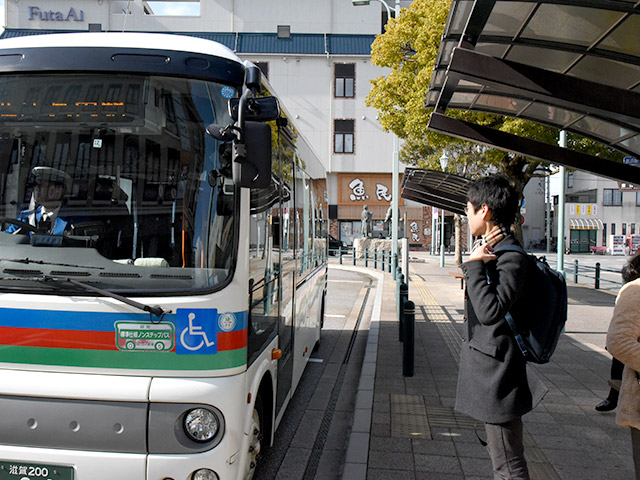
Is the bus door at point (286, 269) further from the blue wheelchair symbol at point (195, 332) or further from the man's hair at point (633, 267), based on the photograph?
the man's hair at point (633, 267)

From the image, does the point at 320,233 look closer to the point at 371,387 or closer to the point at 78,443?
the point at 371,387

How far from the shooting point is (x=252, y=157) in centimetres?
302

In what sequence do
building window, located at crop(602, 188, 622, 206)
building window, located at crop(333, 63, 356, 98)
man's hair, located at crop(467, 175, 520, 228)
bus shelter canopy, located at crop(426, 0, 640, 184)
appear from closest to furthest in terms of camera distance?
man's hair, located at crop(467, 175, 520, 228), bus shelter canopy, located at crop(426, 0, 640, 184), building window, located at crop(333, 63, 356, 98), building window, located at crop(602, 188, 622, 206)

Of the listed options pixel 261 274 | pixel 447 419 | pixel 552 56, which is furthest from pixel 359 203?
pixel 261 274

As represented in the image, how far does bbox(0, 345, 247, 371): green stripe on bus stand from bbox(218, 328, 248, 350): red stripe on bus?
0.13 ft

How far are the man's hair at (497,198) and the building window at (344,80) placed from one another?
40474 millimetres

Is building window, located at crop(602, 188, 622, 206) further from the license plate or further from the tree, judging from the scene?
the license plate

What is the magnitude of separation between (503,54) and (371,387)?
13.4 ft

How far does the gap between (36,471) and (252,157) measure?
202 cm

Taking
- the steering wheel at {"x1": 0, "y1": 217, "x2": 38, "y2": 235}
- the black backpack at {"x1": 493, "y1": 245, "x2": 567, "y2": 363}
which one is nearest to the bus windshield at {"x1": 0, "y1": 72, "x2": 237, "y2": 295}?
the steering wheel at {"x1": 0, "y1": 217, "x2": 38, "y2": 235}

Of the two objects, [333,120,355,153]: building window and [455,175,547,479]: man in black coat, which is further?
[333,120,355,153]: building window

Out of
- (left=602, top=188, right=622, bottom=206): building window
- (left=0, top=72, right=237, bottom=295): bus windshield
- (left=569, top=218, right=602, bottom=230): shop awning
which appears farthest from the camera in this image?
(left=602, top=188, right=622, bottom=206): building window

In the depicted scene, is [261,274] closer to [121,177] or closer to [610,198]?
[121,177]

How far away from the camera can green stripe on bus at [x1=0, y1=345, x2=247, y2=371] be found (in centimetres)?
295
